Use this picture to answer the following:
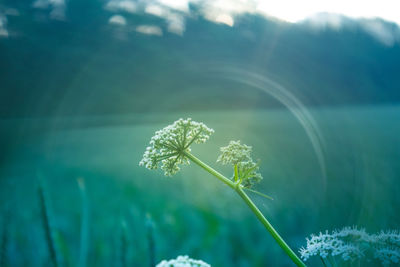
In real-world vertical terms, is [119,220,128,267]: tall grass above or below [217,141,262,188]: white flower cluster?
below

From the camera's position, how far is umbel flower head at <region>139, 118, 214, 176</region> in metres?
0.87

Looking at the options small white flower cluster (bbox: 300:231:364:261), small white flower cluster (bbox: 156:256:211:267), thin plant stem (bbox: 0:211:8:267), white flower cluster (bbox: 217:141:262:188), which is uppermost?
white flower cluster (bbox: 217:141:262:188)

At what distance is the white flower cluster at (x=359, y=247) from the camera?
0.71m

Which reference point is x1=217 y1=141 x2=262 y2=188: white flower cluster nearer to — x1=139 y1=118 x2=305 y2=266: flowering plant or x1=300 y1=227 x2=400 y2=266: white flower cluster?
x1=139 y1=118 x2=305 y2=266: flowering plant

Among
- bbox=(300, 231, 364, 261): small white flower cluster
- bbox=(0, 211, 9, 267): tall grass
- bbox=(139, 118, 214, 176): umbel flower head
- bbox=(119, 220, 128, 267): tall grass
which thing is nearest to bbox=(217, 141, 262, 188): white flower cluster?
bbox=(139, 118, 214, 176): umbel flower head

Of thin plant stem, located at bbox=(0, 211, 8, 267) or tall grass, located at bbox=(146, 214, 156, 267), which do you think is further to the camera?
thin plant stem, located at bbox=(0, 211, 8, 267)

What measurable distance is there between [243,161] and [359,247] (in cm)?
34

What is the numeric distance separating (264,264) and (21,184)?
85.6 inches

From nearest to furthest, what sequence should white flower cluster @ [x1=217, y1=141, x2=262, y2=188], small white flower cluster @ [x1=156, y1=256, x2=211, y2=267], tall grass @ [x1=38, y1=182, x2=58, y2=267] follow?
small white flower cluster @ [x1=156, y1=256, x2=211, y2=267]
white flower cluster @ [x1=217, y1=141, x2=262, y2=188]
tall grass @ [x1=38, y1=182, x2=58, y2=267]

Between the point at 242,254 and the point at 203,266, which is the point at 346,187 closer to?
the point at 242,254

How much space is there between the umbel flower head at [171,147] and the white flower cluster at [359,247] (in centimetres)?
41

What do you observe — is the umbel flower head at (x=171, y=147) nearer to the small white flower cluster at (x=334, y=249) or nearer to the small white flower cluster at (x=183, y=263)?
the small white flower cluster at (x=183, y=263)

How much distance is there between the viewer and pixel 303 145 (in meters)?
2.49

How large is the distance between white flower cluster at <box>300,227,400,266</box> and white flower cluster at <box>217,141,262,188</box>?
0.73 ft
